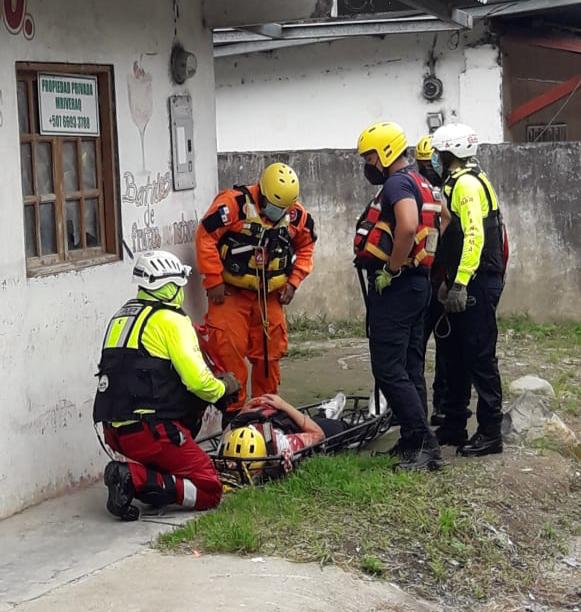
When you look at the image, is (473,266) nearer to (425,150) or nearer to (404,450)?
(404,450)

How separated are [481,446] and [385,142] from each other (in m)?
1.98

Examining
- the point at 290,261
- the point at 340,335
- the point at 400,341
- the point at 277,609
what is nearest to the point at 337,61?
the point at 340,335

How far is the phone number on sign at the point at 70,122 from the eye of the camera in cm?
689

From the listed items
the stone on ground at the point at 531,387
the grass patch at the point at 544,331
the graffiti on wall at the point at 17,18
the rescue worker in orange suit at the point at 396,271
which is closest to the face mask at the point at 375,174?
the rescue worker in orange suit at the point at 396,271

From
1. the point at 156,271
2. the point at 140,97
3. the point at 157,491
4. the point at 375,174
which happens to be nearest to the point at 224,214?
the point at 140,97

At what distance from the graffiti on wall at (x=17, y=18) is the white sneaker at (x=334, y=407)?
2988 mm

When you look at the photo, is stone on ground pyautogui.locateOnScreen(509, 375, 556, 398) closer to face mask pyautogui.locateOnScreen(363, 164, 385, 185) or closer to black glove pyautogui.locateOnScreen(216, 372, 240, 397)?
face mask pyautogui.locateOnScreen(363, 164, 385, 185)

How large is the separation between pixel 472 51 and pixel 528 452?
26.6 ft

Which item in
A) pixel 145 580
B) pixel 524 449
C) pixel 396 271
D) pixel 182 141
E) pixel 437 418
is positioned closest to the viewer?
pixel 145 580

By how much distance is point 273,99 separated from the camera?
15758 millimetres

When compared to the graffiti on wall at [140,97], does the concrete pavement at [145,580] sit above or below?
below

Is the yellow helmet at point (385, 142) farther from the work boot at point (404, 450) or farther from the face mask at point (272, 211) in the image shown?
the work boot at point (404, 450)

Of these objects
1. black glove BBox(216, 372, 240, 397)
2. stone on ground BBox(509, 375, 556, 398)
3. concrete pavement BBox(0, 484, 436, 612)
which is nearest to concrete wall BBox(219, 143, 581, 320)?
stone on ground BBox(509, 375, 556, 398)

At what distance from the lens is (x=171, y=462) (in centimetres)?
643
